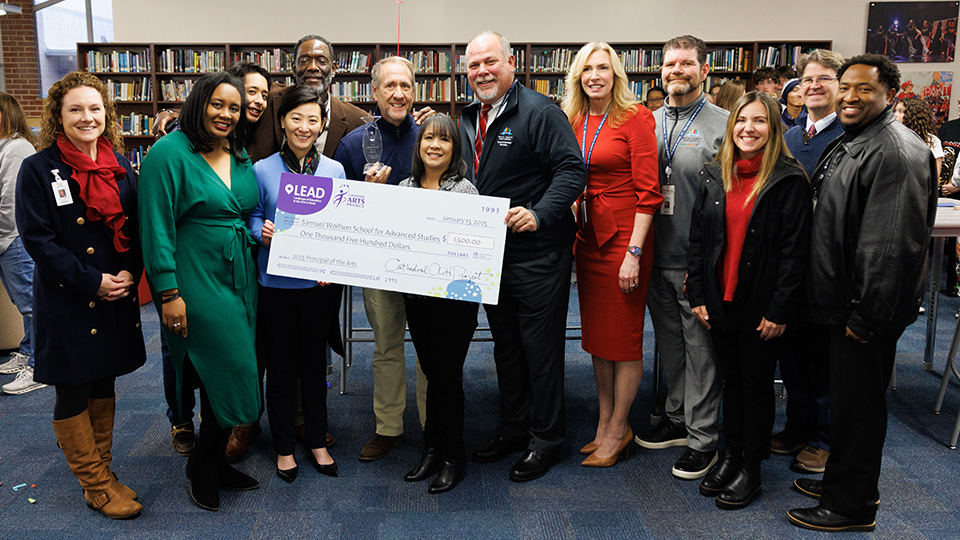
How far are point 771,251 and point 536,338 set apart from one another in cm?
93

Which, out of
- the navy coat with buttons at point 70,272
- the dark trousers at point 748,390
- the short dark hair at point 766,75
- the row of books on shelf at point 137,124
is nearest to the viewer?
the navy coat with buttons at point 70,272

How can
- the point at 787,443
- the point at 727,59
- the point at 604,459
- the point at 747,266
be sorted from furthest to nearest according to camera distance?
the point at 727,59
the point at 787,443
the point at 604,459
the point at 747,266

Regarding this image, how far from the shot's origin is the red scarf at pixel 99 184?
2.06 metres

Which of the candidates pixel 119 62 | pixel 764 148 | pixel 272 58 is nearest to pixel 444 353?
pixel 764 148

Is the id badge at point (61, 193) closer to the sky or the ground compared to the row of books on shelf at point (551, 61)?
closer to the ground

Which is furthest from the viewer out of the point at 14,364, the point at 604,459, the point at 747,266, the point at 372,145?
the point at 14,364

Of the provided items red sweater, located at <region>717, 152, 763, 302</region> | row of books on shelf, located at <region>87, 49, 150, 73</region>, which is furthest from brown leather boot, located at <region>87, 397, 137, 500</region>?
row of books on shelf, located at <region>87, 49, 150, 73</region>

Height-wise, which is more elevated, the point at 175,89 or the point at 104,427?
the point at 175,89

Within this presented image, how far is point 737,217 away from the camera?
222 centimetres

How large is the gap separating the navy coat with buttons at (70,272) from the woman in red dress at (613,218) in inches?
68.3

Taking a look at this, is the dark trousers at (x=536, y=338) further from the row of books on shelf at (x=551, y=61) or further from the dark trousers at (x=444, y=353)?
the row of books on shelf at (x=551, y=61)

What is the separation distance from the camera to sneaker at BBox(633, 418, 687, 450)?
2.80 meters

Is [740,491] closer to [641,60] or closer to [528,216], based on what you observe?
→ [528,216]

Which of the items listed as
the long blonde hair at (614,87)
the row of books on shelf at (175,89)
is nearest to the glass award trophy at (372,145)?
the long blonde hair at (614,87)
